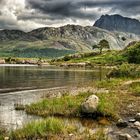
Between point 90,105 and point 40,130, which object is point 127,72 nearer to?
point 90,105

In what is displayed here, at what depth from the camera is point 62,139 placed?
24188 mm

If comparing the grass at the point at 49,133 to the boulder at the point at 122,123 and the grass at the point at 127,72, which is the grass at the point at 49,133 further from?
the grass at the point at 127,72

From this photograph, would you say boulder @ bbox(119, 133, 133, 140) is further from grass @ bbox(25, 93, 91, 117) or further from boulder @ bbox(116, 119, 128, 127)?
grass @ bbox(25, 93, 91, 117)

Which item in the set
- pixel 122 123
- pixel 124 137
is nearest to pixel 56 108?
pixel 122 123

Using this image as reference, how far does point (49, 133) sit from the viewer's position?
24609 millimetres

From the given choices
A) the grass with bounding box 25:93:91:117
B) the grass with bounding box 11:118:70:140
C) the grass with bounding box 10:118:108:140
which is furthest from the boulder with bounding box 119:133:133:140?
the grass with bounding box 25:93:91:117

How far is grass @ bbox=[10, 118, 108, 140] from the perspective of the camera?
24125 mm

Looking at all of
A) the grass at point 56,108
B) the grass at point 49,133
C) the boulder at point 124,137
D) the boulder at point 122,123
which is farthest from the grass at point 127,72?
the grass at point 49,133

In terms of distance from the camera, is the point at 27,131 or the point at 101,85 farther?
the point at 101,85

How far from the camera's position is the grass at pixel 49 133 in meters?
24.1

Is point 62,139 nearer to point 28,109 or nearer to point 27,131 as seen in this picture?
point 27,131

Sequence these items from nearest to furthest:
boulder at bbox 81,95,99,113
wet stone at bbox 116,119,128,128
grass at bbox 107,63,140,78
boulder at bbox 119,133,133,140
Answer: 1. boulder at bbox 119,133,133,140
2. wet stone at bbox 116,119,128,128
3. boulder at bbox 81,95,99,113
4. grass at bbox 107,63,140,78

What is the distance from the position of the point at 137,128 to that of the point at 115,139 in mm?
4319

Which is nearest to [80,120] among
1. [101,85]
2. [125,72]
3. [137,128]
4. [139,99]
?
[137,128]
